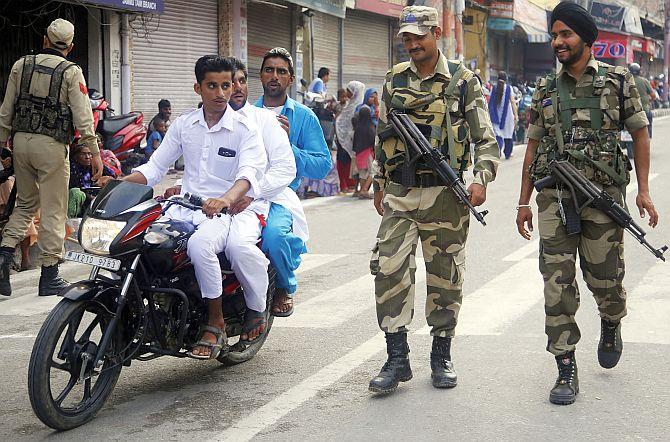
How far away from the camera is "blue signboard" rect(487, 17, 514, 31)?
34969 millimetres

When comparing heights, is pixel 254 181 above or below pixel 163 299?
above

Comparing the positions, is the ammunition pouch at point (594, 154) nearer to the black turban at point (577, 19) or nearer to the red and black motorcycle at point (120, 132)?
the black turban at point (577, 19)

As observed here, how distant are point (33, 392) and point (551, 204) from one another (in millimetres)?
2463

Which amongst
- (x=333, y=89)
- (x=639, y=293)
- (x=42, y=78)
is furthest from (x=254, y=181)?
(x=333, y=89)

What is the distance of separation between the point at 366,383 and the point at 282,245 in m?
0.79

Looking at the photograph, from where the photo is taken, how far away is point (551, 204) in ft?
16.6

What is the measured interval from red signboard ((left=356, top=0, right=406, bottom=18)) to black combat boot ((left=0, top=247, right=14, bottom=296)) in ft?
59.4

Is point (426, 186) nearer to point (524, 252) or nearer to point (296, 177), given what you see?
point (296, 177)

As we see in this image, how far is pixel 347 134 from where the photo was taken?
15.3 metres

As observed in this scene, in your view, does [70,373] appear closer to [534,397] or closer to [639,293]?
[534,397]

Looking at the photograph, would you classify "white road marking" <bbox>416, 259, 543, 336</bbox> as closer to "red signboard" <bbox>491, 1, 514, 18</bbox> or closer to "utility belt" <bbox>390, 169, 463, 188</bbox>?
"utility belt" <bbox>390, 169, 463, 188</bbox>

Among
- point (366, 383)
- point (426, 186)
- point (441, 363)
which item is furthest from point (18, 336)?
point (426, 186)

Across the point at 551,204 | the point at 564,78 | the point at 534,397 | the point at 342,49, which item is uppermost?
the point at 342,49

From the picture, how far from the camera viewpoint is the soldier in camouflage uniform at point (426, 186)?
515cm
